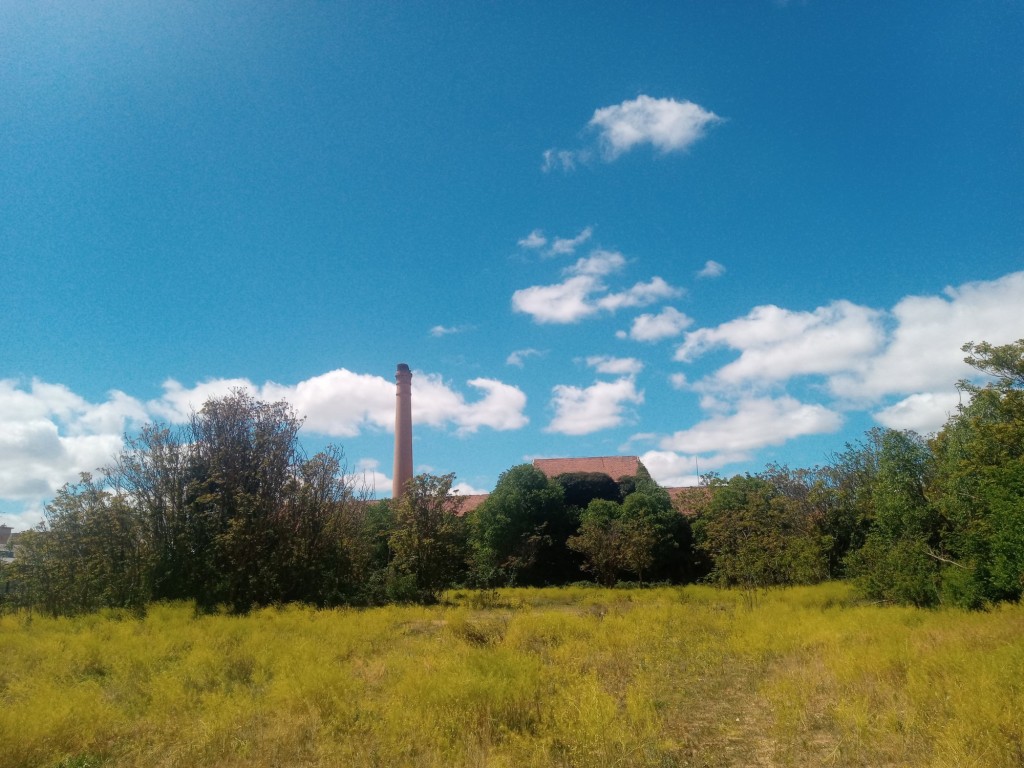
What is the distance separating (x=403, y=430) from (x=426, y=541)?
21725 millimetres

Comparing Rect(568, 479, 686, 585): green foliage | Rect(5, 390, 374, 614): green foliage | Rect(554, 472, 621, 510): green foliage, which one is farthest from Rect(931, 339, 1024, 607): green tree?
Rect(554, 472, 621, 510): green foliage

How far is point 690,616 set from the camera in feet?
51.2

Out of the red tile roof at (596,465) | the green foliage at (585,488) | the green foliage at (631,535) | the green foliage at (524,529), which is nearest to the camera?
the green foliage at (631,535)

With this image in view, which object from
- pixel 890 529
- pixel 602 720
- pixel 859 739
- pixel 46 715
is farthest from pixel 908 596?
pixel 46 715

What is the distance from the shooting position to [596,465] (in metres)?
45.9

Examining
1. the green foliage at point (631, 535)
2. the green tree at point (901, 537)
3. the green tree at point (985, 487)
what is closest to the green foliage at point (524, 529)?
the green foliage at point (631, 535)

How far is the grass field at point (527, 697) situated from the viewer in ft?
20.0

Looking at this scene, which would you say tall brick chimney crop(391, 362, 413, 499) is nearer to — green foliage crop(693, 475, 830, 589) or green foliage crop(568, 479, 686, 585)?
green foliage crop(568, 479, 686, 585)

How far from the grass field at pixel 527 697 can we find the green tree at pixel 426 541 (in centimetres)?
897

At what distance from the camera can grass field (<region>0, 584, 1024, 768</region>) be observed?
6109 mm

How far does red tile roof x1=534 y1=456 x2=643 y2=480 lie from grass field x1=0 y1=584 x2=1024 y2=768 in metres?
32.1

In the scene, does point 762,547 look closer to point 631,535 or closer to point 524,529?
point 631,535

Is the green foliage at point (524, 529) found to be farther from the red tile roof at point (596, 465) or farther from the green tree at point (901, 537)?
the green tree at point (901, 537)

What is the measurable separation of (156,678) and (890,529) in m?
20.6
